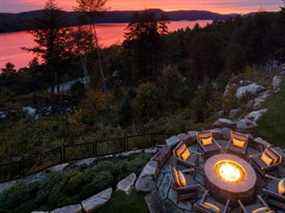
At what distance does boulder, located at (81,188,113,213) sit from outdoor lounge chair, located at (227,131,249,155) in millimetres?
2140

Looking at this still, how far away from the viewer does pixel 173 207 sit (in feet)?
12.1

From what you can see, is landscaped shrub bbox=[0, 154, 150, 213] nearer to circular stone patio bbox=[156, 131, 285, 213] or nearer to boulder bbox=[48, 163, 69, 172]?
circular stone patio bbox=[156, 131, 285, 213]

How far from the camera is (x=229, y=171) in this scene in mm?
3822

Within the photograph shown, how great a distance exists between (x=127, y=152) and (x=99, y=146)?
1625 millimetres

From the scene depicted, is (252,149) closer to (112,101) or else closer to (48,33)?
(112,101)

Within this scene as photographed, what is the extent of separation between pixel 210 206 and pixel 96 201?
1.95 m

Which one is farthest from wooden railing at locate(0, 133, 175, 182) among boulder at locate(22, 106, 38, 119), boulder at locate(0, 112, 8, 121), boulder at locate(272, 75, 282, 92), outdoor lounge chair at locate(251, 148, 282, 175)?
boulder at locate(22, 106, 38, 119)

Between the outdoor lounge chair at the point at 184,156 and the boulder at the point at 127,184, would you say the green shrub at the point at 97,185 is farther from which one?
the outdoor lounge chair at the point at 184,156

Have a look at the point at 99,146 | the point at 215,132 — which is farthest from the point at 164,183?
the point at 99,146

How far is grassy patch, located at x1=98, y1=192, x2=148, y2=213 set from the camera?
13.6 feet

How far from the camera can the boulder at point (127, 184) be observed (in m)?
4.52

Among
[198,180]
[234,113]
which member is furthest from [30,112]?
[198,180]

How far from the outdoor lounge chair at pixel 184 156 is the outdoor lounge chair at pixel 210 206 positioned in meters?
0.68

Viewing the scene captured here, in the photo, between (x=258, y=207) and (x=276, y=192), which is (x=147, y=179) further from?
(x=276, y=192)
